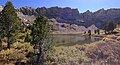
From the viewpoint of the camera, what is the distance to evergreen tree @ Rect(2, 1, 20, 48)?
55.0 m

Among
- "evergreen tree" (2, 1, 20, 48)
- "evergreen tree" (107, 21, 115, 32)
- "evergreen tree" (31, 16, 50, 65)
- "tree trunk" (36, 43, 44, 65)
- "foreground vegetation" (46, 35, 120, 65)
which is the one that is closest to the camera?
"evergreen tree" (31, 16, 50, 65)

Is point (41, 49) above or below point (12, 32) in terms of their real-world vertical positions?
below

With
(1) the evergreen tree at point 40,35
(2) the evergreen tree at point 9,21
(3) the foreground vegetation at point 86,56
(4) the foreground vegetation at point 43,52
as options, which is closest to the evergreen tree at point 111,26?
(4) the foreground vegetation at point 43,52

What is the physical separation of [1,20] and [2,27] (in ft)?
6.77

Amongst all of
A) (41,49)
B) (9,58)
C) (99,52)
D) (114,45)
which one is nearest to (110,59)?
(99,52)

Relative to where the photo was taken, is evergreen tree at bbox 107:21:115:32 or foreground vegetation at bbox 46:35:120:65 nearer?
foreground vegetation at bbox 46:35:120:65

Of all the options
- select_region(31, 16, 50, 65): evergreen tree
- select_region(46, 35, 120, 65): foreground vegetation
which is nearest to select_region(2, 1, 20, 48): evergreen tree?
select_region(46, 35, 120, 65): foreground vegetation

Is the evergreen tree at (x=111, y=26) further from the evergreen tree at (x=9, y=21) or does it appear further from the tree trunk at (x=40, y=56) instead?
the tree trunk at (x=40, y=56)

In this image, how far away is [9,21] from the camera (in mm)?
55688

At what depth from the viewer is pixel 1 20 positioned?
2195 inches

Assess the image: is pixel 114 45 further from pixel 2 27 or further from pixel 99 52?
pixel 2 27

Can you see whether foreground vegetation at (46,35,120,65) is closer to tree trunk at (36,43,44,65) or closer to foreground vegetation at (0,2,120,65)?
foreground vegetation at (0,2,120,65)

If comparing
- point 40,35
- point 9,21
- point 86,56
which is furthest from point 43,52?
point 9,21

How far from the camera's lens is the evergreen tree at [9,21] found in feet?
180
